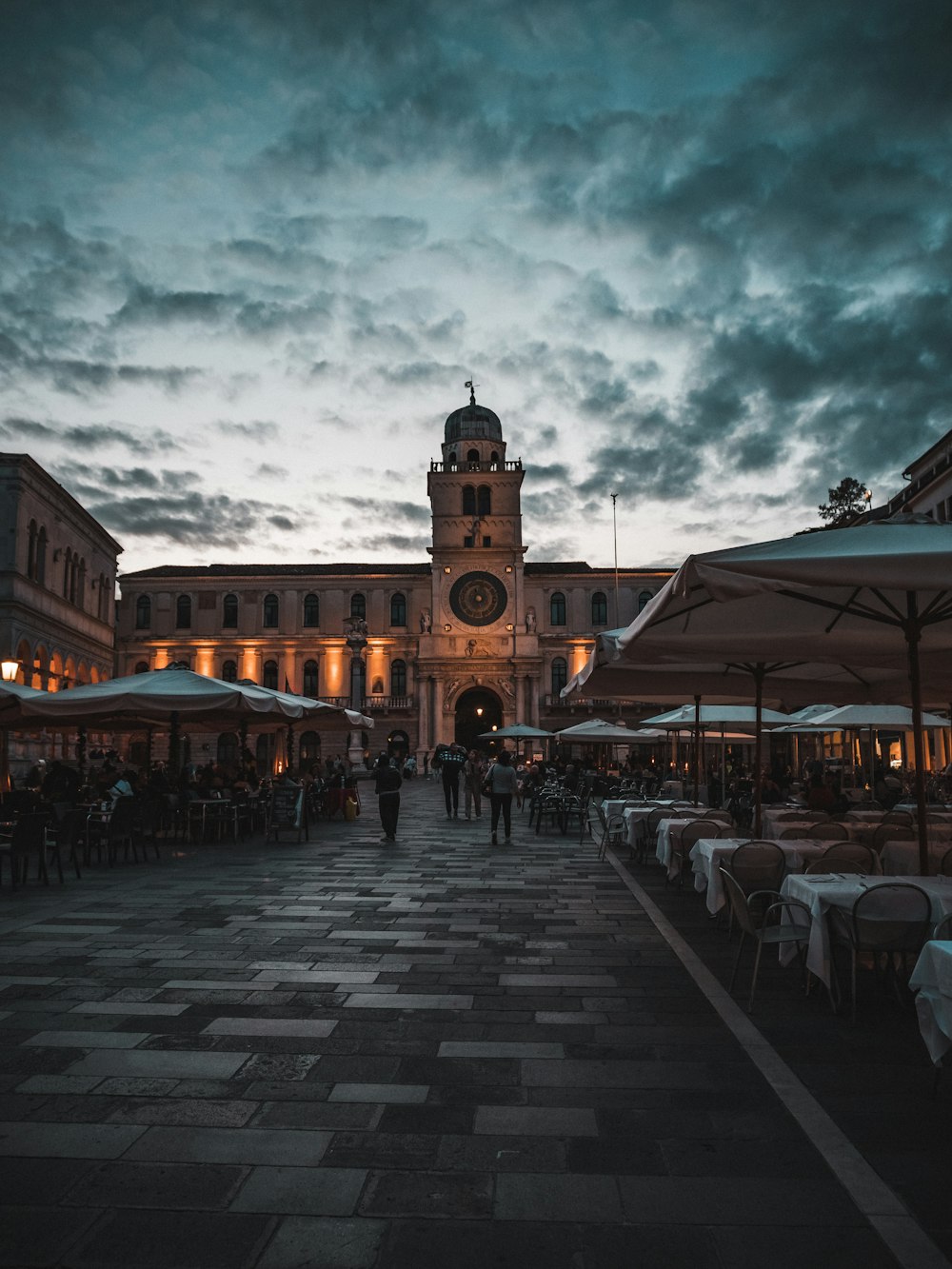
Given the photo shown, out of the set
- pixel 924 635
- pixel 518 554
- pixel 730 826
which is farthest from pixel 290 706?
pixel 518 554

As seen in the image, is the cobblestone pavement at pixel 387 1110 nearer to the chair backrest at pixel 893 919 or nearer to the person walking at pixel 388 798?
the chair backrest at pixel 893 919

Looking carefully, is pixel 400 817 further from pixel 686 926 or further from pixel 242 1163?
pixel 242 1163

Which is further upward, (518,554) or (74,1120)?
(518,554)

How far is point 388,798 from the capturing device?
16.9 meters

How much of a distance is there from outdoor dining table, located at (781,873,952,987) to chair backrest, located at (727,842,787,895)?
124 centimetres

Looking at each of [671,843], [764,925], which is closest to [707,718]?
[671,843]

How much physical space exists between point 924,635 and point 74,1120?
7.19 metres

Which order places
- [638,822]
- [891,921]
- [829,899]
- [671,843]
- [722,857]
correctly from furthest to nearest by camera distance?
[638,822], [671,843], [722,857], [829,899], [891,921]

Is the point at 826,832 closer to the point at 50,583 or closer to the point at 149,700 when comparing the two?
the point at 149,700

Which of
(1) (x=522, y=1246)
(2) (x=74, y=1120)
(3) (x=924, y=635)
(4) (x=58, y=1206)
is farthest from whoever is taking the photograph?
(3) (x=924, y=635)

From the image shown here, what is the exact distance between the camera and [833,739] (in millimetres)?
42906

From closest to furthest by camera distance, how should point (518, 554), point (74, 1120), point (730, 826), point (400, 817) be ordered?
point (74, 1120), point (730, 826), point (400, 817), point (518, 554)

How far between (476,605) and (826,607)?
53080 mm

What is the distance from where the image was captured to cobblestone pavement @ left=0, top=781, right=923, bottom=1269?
3178 millimetres
